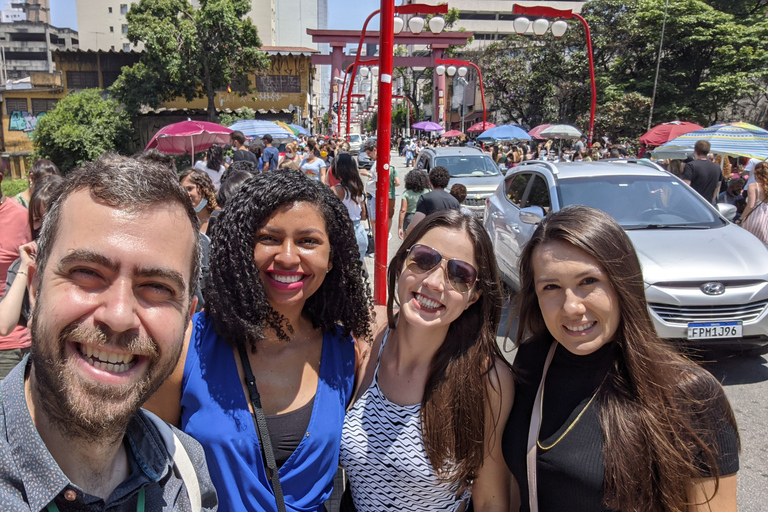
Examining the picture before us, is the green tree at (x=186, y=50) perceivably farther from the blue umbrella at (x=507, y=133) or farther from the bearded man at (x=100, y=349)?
the bearded man at (x=100, y=349)

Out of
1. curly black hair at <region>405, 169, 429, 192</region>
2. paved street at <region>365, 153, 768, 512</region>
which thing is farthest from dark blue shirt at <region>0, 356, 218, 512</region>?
curly black hair at <region>405, 169, 429, 192</region>

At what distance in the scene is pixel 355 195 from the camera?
7.52 meters

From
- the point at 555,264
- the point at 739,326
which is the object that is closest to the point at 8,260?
the point at 555,264

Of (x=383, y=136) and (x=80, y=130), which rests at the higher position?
(x=383, y=136)

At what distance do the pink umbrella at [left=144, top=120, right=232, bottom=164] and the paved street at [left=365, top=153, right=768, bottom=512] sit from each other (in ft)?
30.1

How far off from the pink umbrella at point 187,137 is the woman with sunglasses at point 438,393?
36.6 ft

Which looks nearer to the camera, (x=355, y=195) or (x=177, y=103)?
(x=355, y=195)

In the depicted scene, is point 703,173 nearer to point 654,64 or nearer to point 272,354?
point 272,354

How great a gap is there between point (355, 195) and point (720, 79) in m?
27.3

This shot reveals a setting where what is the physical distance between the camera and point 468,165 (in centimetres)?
1321

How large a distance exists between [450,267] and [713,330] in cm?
376

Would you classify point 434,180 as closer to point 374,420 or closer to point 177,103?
point 374,420

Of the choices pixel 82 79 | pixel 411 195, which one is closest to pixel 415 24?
pixel 411 195

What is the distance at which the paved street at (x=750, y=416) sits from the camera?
11.6 ft
